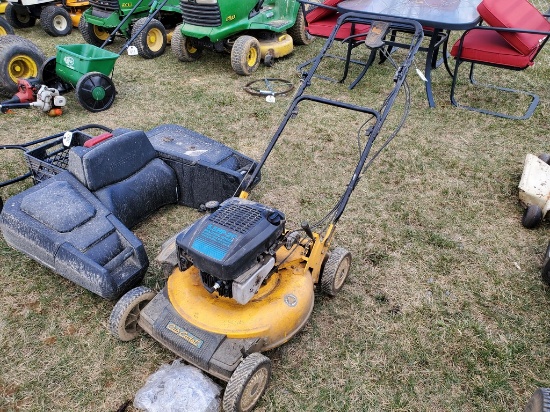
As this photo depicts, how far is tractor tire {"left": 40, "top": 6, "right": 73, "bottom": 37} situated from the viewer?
7.06 m

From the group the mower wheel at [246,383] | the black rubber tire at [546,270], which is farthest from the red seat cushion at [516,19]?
the mower wheel at [246,383]

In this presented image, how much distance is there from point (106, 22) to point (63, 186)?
172 inches

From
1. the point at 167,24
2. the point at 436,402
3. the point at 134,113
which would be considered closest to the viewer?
the point at 436,402

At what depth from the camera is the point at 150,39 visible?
6.32 m

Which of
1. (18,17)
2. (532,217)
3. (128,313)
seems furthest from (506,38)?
(18,17)

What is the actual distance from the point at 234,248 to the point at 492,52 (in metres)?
3.66

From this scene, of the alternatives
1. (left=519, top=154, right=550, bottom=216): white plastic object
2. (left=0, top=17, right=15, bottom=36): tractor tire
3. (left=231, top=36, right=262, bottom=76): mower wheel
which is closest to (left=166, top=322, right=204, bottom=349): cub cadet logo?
(left=519, top=154, right=550, bottom=216): white plastic object

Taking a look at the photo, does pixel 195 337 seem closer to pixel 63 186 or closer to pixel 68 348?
pixel 68 348

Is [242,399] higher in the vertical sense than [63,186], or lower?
lower

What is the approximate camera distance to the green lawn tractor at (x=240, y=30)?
551 centimetres

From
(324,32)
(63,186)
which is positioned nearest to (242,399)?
(63,186)

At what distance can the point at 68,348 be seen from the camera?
248cm

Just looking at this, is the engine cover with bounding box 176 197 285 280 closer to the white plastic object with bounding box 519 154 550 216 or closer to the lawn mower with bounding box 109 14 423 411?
the lawn mower with bounding box 109 14 423 411

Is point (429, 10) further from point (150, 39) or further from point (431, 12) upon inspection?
point (150, 39)
